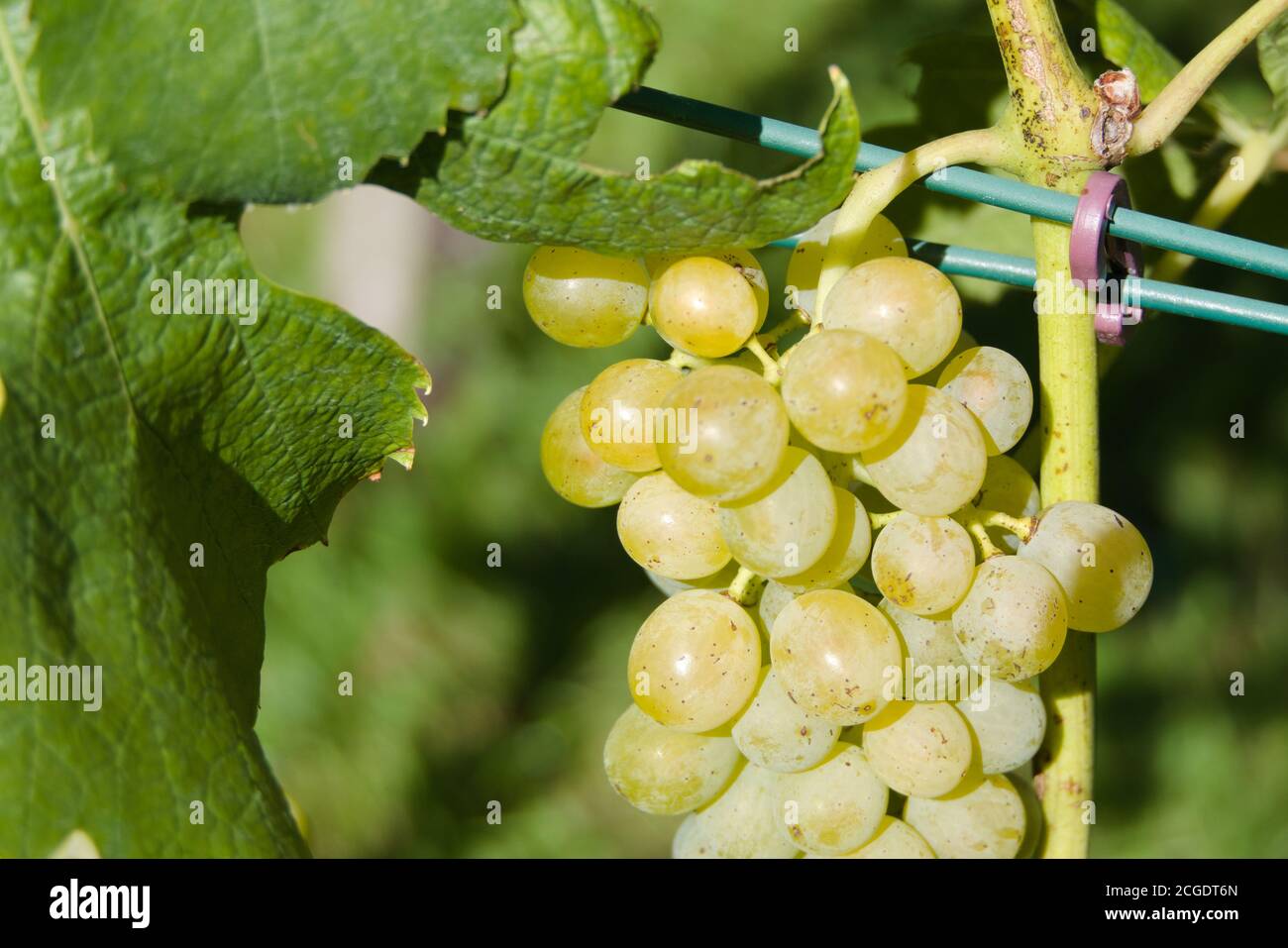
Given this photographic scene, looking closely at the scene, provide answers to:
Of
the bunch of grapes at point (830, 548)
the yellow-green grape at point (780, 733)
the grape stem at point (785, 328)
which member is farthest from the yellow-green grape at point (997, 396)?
the yellow-green grape at point (780, 733)

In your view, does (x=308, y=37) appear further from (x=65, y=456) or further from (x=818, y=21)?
(x=818, y=21)

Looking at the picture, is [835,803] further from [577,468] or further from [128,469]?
[128,469]

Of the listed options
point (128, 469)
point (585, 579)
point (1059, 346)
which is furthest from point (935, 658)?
point (585, 579)

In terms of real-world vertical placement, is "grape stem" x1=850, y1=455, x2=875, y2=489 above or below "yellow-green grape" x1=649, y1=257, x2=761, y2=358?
below

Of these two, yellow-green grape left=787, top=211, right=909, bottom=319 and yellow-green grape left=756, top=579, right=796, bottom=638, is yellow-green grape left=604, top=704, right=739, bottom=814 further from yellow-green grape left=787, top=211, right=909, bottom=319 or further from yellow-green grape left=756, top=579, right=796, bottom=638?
yellow-green grape left=787, top=211, right=909, bottom=319

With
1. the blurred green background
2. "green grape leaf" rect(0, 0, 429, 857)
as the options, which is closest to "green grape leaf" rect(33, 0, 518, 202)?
"green grape leaf" rect(0, 0, 429, 857)
